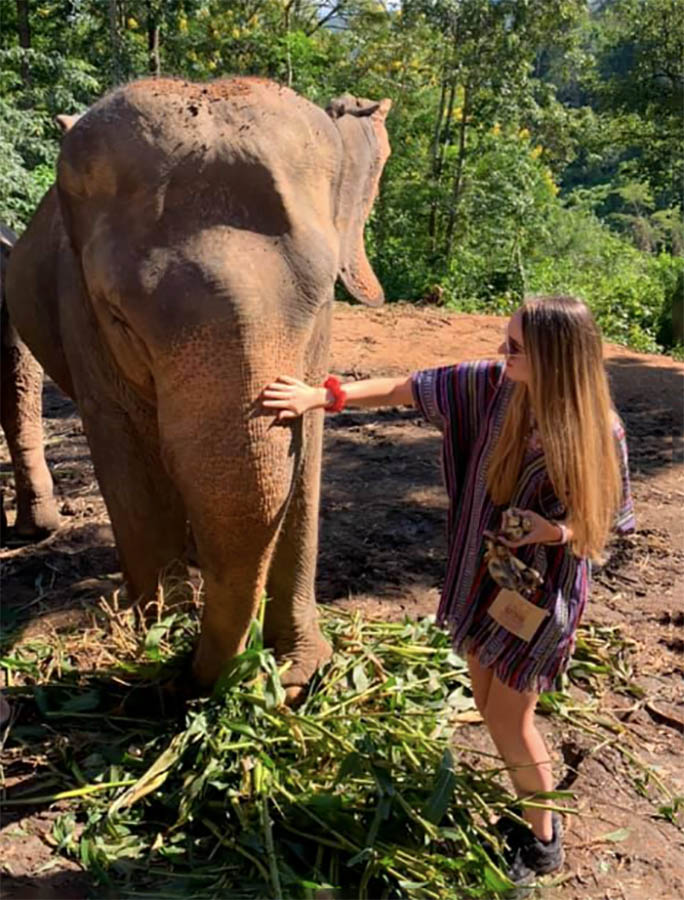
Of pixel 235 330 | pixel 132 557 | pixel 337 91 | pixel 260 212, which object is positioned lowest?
pixel 132 557

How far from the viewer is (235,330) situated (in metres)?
2.02

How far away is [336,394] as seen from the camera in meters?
2.38

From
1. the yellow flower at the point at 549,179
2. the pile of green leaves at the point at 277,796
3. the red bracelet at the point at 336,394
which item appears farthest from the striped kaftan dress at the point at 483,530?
the yellow flower at the point at 549,179

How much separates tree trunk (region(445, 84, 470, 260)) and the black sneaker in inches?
524

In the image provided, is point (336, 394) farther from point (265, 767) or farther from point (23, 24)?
point (23, 24)

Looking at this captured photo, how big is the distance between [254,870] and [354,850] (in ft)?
0.80

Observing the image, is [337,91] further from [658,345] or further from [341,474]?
[341,474]

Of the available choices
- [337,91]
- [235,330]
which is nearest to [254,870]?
[235,330]

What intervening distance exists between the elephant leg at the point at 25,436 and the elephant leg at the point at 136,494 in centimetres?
177

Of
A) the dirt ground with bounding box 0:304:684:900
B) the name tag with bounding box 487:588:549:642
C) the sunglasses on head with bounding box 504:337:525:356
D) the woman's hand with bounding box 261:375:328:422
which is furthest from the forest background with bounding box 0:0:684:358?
the woman's hand with bounding box 261:375:328:422

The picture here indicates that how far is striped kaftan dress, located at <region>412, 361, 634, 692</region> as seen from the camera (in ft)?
7.60

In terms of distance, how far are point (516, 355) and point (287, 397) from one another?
1.93 ft

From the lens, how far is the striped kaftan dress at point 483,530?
7.60 ft

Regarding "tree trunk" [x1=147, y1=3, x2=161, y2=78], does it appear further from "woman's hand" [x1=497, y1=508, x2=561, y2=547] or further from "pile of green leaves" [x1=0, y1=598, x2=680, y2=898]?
"woman's hand" [x1=497, y1=508, x2=561, y2=547]
